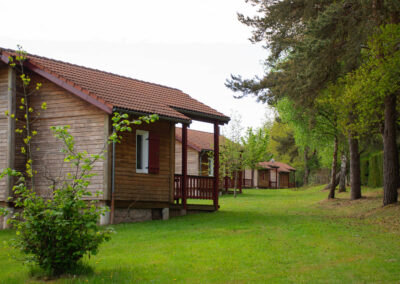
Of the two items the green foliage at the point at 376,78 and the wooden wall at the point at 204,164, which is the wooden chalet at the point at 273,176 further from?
the green foliage at the point at 376,78

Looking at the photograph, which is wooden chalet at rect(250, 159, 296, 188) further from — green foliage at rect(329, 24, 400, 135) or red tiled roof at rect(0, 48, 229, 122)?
green foliage at rect(329, 24, 400, 135)

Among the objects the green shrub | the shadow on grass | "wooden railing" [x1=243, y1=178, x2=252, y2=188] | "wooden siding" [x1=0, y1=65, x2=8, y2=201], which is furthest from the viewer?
"wooden railing" [x1=243, y1=178, x2=252, y2=188]

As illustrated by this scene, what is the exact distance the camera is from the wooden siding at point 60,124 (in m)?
16.1

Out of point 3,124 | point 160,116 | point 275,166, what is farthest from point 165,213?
point 275,166

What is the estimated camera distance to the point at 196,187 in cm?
2009

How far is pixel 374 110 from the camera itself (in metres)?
18.4

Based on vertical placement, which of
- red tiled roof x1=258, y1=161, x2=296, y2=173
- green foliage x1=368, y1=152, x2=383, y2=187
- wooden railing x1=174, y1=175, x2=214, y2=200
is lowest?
wooden railing x1=174, y1=175, x2=214, y2=200

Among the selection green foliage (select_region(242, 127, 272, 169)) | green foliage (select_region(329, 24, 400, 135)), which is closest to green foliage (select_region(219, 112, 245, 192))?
green foliage (select_region(242, 127, 272, 169))

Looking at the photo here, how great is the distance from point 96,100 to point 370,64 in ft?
31.4

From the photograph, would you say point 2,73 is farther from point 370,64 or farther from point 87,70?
point 370,64

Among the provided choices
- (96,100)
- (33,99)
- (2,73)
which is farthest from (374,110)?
(2,73)

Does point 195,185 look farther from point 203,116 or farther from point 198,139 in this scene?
point 198,139

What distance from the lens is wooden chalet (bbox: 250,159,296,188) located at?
5600 cm

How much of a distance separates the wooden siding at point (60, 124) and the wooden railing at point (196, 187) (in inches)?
170
